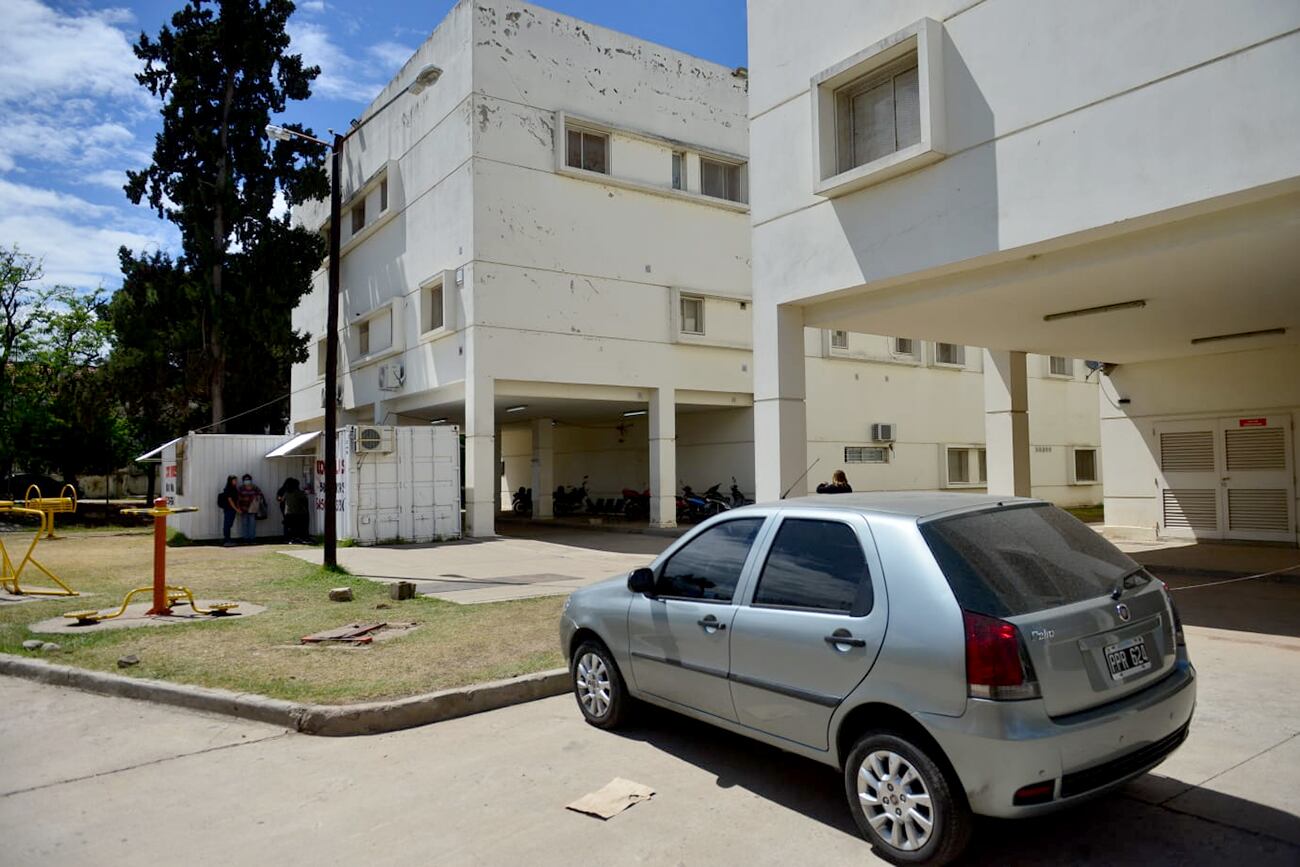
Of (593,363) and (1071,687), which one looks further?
(593,363)

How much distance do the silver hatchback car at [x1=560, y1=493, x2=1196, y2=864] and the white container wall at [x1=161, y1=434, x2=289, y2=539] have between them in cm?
1983

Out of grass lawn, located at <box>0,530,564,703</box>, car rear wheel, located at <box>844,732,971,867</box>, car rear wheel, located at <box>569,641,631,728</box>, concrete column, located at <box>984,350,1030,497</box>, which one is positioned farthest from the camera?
concrete column, located at <box>984,350,1030,497</box>

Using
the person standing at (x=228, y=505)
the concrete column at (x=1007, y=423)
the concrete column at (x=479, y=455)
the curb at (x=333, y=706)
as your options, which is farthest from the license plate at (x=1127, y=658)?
the person standing at (x=228, y=505)

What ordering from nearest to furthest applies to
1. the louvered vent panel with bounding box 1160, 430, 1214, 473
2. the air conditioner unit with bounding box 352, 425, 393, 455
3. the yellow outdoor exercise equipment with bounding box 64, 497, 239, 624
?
the yellow outdoor exercise equipment with bounding box 64, 497, 239, 624 → the louvered vent panel with bounding box 1160, 430, 1214, 473 → the air conditioner unit with bounding box 352, 425, 393, 455

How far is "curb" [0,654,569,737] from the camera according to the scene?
5.77m

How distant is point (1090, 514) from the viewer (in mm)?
24062

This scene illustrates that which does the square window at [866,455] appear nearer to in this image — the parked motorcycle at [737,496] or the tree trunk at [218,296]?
the parked motorcycle at [737,496]

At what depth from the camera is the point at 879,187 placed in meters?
10.0

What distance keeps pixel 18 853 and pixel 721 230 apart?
902 inches

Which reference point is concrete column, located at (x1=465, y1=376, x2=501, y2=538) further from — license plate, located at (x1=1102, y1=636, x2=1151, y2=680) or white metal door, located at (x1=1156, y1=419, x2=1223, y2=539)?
license plate, located at (x1=1102, y1=636, x2=1151, y2=680)

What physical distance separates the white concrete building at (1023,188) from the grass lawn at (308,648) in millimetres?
4687

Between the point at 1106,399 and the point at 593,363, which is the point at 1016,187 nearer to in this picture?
the point at 1106,399

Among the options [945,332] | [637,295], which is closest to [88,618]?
[945,332]

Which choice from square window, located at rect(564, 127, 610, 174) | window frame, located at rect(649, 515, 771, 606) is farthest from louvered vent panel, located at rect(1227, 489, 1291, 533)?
square window, located at rect(564, 127, 610, 174)
